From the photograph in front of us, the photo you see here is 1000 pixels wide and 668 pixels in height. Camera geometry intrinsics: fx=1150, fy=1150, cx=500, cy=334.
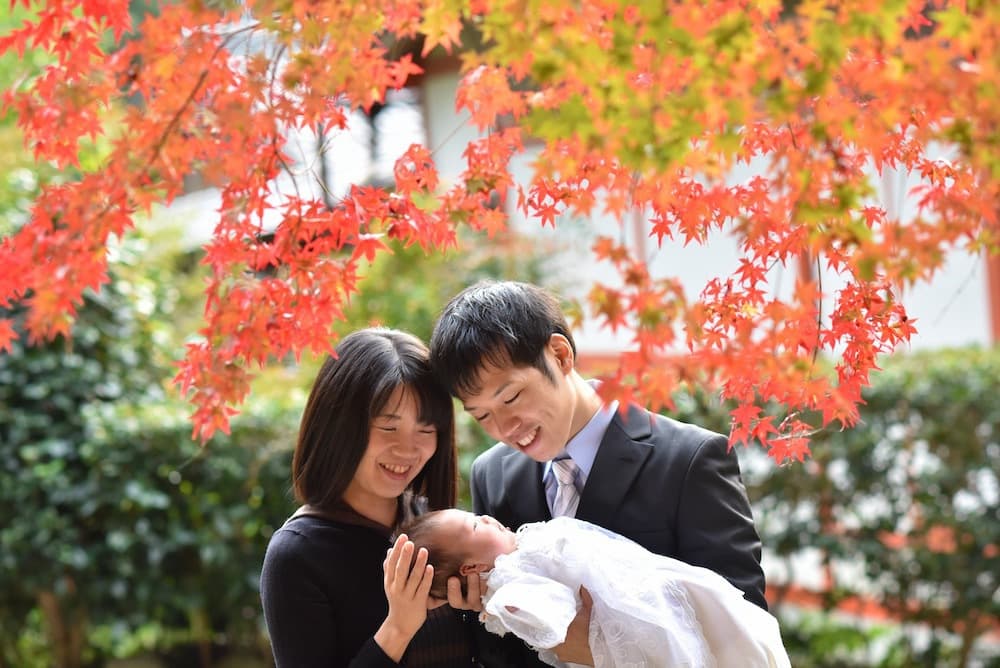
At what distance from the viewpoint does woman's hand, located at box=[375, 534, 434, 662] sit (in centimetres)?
203

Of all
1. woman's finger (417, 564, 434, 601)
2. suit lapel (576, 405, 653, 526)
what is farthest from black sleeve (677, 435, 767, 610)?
woman's finger (417, 564, 434, 601)

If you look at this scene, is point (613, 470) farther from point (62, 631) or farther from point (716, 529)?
point (62, 631)

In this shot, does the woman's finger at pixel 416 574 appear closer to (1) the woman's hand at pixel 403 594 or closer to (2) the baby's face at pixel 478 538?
(1) the woman's hand at pixel 403 594

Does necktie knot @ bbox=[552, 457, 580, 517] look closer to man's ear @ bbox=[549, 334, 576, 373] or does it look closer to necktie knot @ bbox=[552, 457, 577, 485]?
necktie knot @ bbox=[552, 457, 577, 485]

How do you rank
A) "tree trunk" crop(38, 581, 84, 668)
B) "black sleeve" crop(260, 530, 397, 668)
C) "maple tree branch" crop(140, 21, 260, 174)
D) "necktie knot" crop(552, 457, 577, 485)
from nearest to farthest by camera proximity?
"maple tree branch" crop(140, 21, 260, 174) → "black sleeve" crop(260, 530, 397, 668) → "necktie knot" crop(552, 457, 577, 485) → "tree trunk" crop(38, 581, 84, 668)

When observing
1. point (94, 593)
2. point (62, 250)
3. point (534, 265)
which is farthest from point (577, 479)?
point (534, 265)

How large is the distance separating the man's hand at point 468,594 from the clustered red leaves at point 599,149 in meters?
0.53

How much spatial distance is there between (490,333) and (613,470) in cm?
38

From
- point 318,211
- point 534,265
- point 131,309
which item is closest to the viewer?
point 318,211

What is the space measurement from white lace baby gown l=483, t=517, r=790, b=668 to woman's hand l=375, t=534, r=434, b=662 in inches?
4.9

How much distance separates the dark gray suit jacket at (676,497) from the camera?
2.14 metres

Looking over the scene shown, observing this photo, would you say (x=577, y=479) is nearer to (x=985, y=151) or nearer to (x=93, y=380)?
(x=985, y=151)

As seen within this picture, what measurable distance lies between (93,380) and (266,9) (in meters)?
3.98

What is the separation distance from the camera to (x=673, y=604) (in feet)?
6.74
